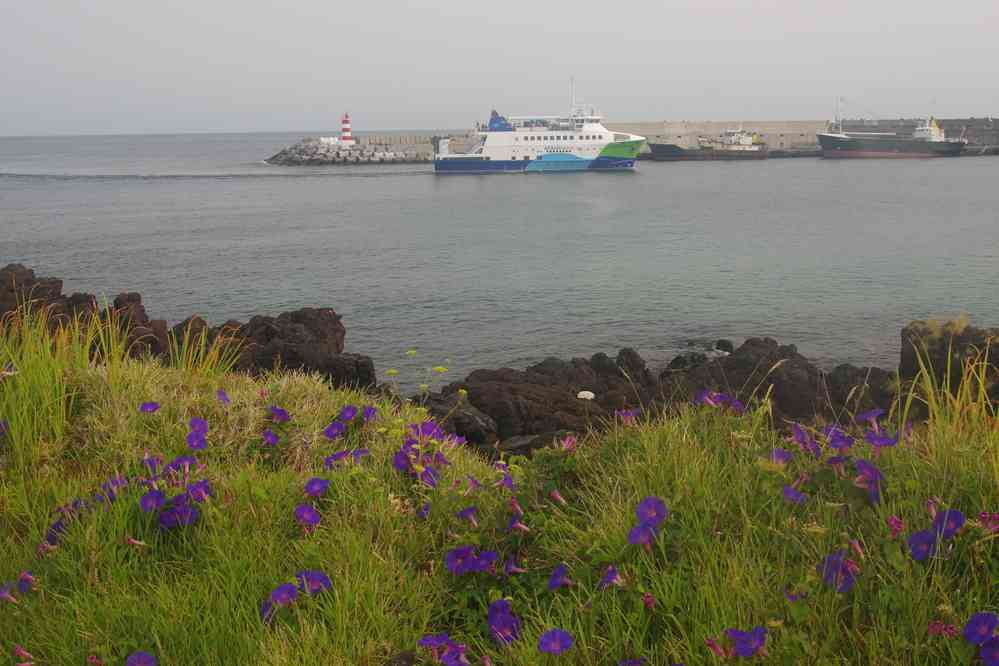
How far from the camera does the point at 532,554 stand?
2.29 meters

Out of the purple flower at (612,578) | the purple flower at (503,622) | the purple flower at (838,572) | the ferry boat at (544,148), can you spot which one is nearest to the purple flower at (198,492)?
the purple flower at (503,622)

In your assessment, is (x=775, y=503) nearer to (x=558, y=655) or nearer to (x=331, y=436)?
(x=558, y=655)

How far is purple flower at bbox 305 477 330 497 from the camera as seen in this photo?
2500mm

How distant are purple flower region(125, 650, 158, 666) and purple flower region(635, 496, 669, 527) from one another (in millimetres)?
1159

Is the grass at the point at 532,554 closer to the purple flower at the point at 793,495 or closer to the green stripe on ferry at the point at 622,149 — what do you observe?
the purple flower at the point at 793,495

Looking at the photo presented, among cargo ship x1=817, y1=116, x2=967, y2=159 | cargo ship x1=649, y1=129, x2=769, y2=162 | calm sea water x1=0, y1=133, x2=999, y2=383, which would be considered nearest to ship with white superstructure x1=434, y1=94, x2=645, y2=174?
calm sea water x1=0, y1=133, x2=999, y2=383

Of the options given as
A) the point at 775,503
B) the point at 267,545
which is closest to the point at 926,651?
the point at 775,503

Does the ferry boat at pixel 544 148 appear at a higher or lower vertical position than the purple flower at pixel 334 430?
higher

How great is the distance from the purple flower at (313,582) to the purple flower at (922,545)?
1.35 meters

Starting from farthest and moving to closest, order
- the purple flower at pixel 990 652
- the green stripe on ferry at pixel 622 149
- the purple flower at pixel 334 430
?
the green stripe on ferry at pixel 622 149 → the purple flower at pixel 334 430 → the purple flower at pixel 990 652

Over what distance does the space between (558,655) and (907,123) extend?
10775 cm

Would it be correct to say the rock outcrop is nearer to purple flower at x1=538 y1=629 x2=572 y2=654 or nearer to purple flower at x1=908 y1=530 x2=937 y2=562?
purple flower at x1=538 y1=629 x2=572 y2=654

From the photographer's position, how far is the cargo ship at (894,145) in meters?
77.6

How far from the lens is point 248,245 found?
83.1ft
